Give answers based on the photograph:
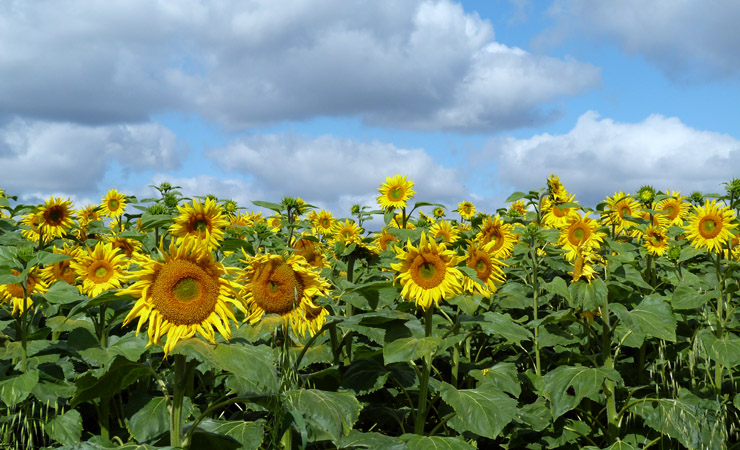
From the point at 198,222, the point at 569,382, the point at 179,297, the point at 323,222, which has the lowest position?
the point at 569,382

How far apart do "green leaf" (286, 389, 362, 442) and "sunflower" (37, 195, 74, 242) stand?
481 centimetres

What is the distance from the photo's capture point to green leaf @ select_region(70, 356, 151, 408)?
10.4 ft

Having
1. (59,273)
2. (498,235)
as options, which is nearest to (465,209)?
(498,235)

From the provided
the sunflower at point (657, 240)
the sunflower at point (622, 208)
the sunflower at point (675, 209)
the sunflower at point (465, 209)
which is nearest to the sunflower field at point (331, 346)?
the sunflower at point (657, 240)

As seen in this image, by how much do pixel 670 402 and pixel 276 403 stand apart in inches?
109

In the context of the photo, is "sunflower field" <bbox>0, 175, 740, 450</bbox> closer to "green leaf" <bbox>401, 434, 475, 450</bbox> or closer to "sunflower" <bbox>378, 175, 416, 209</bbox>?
"green leaf" <bbox>401, 434, 475, 450</bbox>

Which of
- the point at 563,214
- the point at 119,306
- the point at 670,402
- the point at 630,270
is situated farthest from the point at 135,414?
the point at 563,214

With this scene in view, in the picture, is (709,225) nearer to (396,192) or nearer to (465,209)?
(396,192)

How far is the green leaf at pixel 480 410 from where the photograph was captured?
3.70 m

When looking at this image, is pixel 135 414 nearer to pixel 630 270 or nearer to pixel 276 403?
pixel 276 403

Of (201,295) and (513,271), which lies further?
(513,271)

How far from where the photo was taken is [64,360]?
4.59 m

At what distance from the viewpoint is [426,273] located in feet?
13.4

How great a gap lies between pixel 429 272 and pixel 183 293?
156cm
